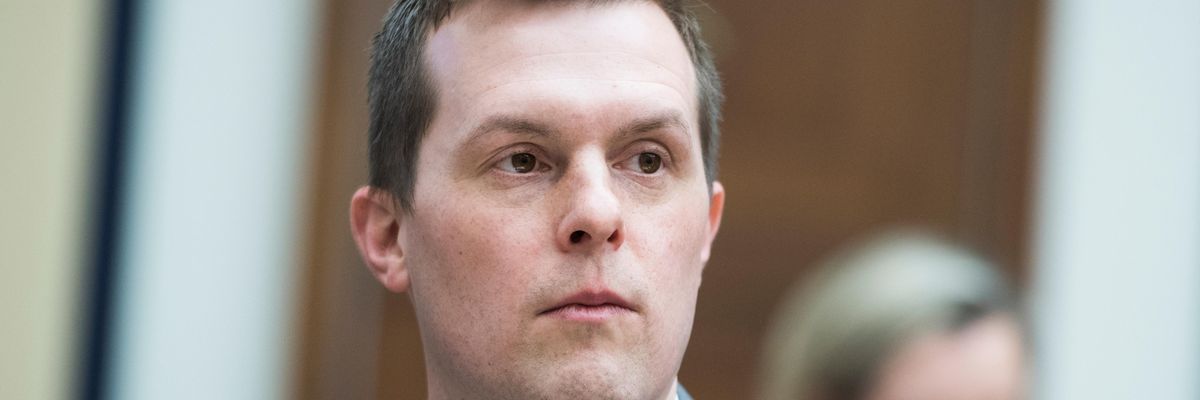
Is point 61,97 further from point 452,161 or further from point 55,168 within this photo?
point 452,161

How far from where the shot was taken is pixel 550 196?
6.16ft

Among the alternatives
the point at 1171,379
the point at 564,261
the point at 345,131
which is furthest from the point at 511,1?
the point at 1171,379

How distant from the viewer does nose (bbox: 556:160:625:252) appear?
181 centimetres

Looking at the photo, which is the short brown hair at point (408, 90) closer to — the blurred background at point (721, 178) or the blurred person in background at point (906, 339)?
the blurred person in background at point (906, 339)

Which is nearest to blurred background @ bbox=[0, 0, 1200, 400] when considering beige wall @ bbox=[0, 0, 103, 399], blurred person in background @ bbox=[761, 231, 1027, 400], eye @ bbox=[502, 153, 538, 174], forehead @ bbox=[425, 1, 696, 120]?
beige wall @ bbox=[0, 0, 103, 399]

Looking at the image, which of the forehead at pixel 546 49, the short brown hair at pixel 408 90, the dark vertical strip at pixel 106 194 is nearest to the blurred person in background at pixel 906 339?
the short brown hair at pixel 408 90

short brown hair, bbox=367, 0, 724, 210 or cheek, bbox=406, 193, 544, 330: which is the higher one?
short brown hair, bbox=367, 0, 724, 210

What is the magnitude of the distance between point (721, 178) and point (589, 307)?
9.26ft

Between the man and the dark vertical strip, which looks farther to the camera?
the dark vertical strip

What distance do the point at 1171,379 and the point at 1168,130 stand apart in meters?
0.77

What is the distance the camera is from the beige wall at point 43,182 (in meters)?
4.18

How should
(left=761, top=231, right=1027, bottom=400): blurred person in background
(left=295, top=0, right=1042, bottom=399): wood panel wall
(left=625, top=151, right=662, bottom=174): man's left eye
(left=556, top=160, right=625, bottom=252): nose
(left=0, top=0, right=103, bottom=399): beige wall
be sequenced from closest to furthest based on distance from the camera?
(left=556, top=160, right=625, bottom=252): nose → (left=625, top=151, right=662, bottom=174): man's left eye → (left=761, top=231, right=1027, bottom=400): blurred person in background → (left=0, top=0, right=103, bottom=399): beige wall → (left=295, top=0, right=1042, bottom=399): wood panel wall

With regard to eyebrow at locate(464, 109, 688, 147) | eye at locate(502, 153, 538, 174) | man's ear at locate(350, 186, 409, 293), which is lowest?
man's ear at locate(350, 186, 409, 293)

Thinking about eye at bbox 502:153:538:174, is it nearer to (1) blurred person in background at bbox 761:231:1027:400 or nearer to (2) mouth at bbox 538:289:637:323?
(2) mouth at bbox 538:289:637:323
